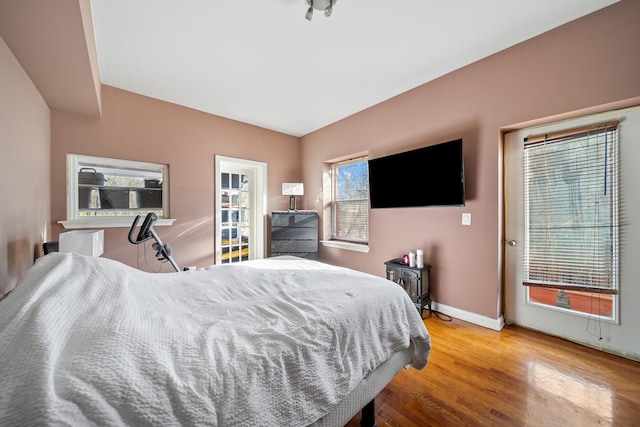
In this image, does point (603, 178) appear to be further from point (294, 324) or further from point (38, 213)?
point (38, 213)

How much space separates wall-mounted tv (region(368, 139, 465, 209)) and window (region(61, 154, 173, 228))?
277cm

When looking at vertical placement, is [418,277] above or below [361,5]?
below

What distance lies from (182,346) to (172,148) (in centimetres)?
313

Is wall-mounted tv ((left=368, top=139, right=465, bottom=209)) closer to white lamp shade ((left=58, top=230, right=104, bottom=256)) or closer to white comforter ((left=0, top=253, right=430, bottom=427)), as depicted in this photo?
white comforter ((left=0, top=253, right=430, bottom=427))

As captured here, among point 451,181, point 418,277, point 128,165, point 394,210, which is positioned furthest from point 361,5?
point 128,165

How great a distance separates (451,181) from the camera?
252cm

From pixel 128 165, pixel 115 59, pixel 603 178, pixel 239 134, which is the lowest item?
pixel 603 178

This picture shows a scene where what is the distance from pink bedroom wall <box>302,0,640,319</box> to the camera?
184 cm

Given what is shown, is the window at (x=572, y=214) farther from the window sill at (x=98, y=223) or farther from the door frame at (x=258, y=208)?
the window sill at (x=98, y=223)

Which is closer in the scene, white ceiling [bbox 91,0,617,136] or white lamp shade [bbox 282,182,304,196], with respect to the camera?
white ceiling [bbox 91,0,617,136]

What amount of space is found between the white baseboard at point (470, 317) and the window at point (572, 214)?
1.31 feet

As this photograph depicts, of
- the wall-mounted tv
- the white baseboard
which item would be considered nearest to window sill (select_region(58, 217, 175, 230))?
the wall-mounted tv

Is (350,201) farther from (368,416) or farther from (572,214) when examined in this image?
(368,416)

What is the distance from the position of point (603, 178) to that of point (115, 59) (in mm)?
4372
